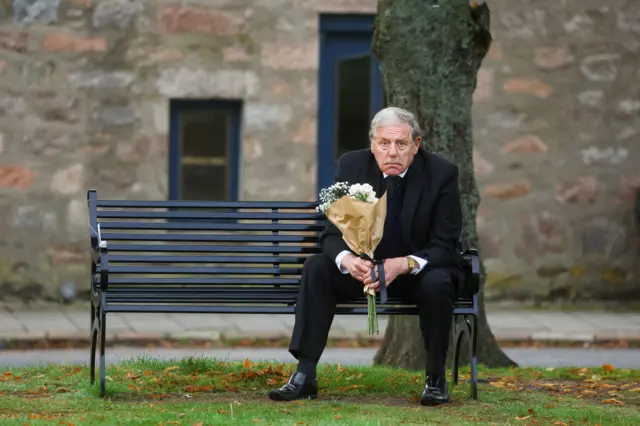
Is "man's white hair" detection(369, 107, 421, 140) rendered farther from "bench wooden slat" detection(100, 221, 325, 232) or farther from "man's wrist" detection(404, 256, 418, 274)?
"bench wooden slat" detection(100, 221, 325, 232)

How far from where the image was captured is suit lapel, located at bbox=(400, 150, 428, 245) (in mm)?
8141

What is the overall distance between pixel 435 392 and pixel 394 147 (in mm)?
1298

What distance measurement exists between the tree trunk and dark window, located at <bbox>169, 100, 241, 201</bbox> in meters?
5.78

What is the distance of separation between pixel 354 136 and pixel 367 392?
26.0ft

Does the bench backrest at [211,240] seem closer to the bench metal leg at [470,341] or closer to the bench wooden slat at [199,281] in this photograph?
the bench wooden slat at [199,281]

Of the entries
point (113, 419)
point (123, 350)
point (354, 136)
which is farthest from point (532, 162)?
point (113, 419)

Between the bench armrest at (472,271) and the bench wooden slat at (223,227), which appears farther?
the bench wooden slat at (223,227)

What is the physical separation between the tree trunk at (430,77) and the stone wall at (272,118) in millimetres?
5462

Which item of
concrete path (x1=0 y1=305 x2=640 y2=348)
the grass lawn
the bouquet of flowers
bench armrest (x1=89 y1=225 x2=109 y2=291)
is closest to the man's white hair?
the bouquet of flowers

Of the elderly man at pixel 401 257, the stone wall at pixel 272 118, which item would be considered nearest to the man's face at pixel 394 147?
the elderly man at pixel 401 257

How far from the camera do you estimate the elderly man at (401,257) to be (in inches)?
311

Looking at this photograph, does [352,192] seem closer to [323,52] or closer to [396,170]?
[396,170]

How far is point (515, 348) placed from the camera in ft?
43.4

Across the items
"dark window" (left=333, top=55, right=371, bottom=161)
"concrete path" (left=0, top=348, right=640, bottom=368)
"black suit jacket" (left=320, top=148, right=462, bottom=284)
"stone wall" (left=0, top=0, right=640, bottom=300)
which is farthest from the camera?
"dark window" (left=333, top=55, right=371, bottom=161)
